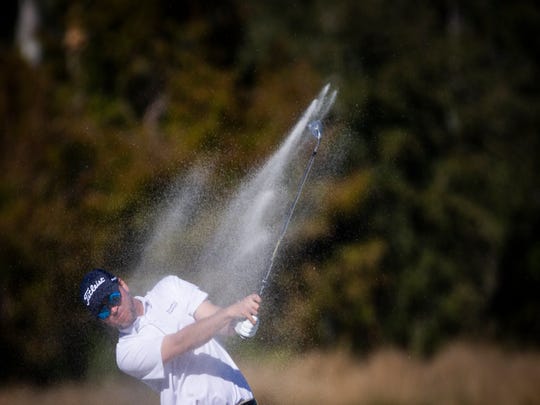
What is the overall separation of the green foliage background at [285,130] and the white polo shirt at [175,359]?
151 inches

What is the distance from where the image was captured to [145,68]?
11844mm

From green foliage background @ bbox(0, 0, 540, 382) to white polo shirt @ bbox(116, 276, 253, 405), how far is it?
3.84 metres

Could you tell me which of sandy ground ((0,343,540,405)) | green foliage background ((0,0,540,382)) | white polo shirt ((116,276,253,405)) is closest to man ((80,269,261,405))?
white polo shirt ((116,276,253,405))

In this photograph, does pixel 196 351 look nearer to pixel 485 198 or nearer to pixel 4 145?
pixel 4 145

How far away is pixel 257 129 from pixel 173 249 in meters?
2.72

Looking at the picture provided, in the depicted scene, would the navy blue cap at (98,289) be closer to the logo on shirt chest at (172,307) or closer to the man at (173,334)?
the man at (173,334)

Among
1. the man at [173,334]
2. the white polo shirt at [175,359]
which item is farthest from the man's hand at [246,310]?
the white polo shirt at [175,359]

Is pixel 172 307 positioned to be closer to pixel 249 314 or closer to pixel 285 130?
pixel 249 314

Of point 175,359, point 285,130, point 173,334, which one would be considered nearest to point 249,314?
point 173,334

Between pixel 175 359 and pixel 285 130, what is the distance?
6134 mm

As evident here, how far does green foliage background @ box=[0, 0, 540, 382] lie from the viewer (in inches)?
391

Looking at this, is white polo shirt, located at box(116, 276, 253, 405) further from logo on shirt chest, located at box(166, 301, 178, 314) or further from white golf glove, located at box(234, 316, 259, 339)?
white golf glove, located at box(234, 316, 259, 339)

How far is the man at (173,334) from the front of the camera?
437 cm

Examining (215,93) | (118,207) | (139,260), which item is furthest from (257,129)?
(139,260)
